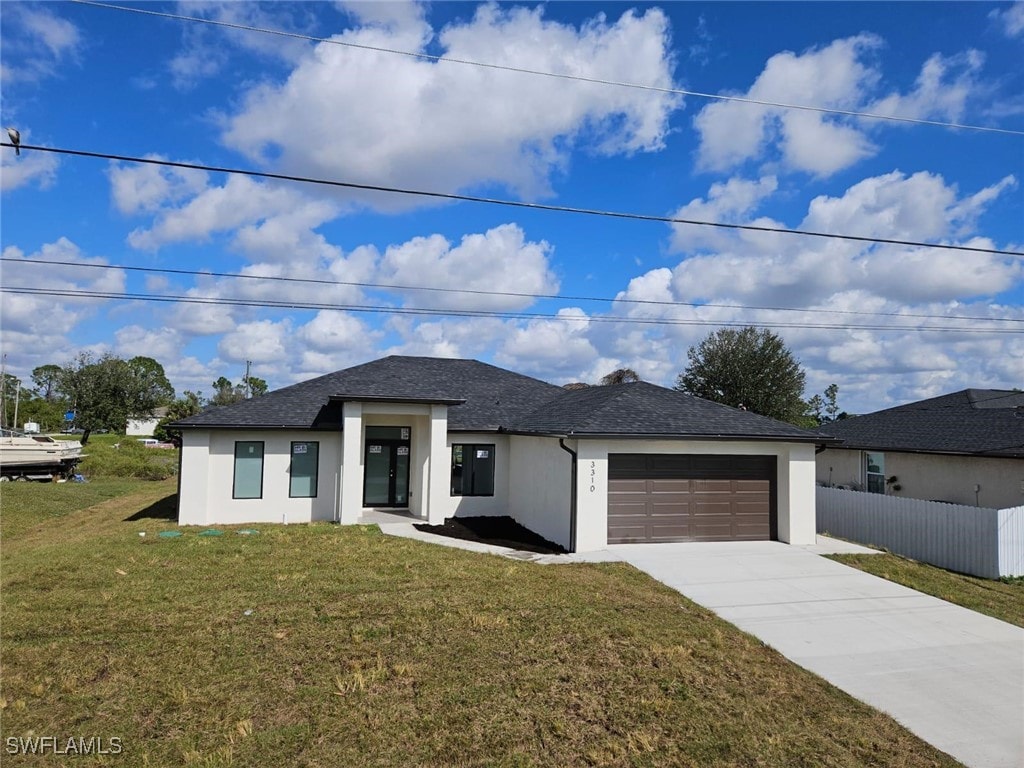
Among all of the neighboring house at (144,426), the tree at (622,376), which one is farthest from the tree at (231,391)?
the tree at (622,376)

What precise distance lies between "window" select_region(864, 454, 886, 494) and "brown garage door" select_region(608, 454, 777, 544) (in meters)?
7.98

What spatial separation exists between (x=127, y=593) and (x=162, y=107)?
805cm

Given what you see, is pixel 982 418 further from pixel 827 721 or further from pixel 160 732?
pixel 160 732

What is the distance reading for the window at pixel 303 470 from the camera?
16.6 metres

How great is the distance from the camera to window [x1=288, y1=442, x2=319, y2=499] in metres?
16.6

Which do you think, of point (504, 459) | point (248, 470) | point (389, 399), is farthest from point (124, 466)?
point (504, 459)

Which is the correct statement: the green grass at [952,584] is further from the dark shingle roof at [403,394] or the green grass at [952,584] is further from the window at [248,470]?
the window at [248,470]

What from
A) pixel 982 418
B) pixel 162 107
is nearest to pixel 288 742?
pixel 162 107

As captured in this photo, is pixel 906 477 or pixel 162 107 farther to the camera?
pixel 906 477

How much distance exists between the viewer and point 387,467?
729 inches

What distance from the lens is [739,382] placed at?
40531 mm

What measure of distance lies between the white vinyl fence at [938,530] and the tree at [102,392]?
172 ft

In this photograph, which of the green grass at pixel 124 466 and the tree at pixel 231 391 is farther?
the tree at pixel 231 391

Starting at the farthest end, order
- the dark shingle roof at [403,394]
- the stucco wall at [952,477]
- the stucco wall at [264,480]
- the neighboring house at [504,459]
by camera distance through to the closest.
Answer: the dark shingle roof at [403,394] < the stucco wall at [264,480] < the stucco wall at [952,477] < the neighboring house at [504,459]
